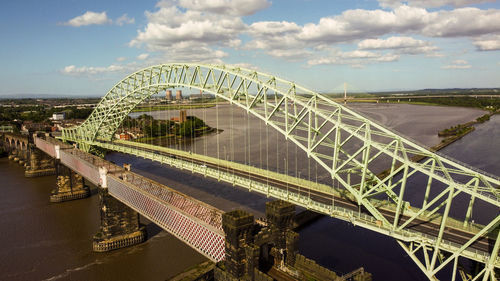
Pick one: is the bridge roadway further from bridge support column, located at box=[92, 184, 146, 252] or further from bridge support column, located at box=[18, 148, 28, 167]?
bridge support column, located at box=[18, 148, 28, 167]

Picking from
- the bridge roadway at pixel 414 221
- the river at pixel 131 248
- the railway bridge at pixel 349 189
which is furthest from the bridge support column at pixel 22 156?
the bridge roadway at pixel 414 221

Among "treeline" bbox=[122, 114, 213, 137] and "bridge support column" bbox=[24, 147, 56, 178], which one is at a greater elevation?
"treeline" bbox=[122, 114, 213, 137]

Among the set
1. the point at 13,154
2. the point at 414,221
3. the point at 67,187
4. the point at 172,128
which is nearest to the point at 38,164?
the point at 67,187

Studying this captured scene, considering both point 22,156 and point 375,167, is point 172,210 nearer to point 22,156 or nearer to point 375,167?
point 375,167

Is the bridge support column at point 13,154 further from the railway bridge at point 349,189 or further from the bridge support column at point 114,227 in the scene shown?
the bridge support column at point 114,227

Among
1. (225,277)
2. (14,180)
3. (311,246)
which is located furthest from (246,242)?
(14,180)

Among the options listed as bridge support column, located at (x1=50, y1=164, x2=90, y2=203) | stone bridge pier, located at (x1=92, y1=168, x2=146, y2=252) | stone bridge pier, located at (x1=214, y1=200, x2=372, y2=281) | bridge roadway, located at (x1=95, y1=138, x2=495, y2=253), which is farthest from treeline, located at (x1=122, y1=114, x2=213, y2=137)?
stone bridge pier, located at (x1=214, y1=200, x2=372, y2=281)
